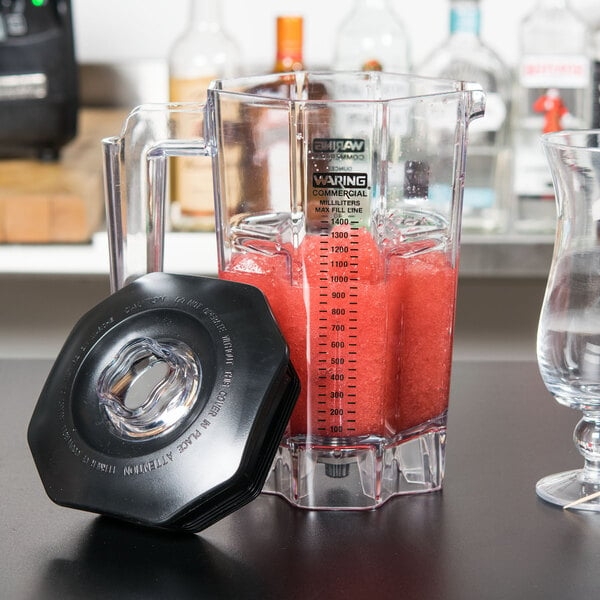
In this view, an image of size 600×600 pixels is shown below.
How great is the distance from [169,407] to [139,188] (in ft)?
0.48

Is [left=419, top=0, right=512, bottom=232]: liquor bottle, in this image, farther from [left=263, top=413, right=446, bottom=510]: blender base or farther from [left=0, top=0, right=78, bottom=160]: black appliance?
[left=263, top=413, right=446, bottom=510]: blender base

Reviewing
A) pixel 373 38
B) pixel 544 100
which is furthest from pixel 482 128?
pixel 373 38

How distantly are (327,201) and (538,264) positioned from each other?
0.88 meters

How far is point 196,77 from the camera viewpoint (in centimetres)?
136

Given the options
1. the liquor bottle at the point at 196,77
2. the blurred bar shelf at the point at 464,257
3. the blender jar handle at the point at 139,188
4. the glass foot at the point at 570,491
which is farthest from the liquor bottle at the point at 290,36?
the glass foot at the point at 570,491

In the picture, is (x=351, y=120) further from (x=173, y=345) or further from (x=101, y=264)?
(x=101, y=264)

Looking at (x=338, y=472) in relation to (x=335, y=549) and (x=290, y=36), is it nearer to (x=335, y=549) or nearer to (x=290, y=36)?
(x=335, y=549)

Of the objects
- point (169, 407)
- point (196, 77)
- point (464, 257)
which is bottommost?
point (464, 257)

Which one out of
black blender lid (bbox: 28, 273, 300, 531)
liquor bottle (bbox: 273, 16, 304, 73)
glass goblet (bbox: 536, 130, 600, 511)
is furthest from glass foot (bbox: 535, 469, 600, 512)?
liquor bottle (bbox: 273, 16, 304, 73)

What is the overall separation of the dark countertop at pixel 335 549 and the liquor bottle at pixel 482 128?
79cm

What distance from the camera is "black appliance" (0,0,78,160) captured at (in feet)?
4.70

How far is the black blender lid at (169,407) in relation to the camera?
474mm

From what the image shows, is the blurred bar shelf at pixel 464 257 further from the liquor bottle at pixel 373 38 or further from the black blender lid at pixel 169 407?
the black blender lid at pixel 169 407

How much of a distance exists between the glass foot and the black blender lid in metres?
0.15
